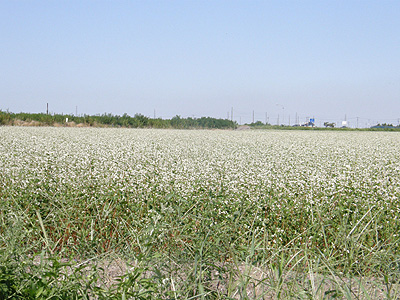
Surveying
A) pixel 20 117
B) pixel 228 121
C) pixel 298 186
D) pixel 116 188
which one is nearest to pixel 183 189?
pixel 116 188

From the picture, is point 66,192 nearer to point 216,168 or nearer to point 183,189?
point 183,189

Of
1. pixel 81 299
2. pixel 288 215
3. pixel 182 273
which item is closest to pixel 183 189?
pixel 288 215

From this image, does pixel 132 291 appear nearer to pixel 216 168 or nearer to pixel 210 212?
pixel 210 212

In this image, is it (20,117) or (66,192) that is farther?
(20,117)

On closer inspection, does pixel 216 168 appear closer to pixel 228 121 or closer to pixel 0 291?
pixel 0 291

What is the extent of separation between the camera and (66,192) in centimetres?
595

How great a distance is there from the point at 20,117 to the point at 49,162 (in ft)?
Result: 99.0

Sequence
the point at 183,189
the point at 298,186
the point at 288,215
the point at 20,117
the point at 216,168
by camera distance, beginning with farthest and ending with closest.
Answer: the point at 20,117, the point at 216,168, the point at 298,186, the point at 183,189, the point at 288,215

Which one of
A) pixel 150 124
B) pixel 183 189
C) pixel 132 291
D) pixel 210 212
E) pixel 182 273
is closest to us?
pixel 132 291

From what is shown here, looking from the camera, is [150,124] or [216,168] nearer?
[216,168]

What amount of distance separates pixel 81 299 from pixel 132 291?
38 centimetres

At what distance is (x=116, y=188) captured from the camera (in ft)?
19.8

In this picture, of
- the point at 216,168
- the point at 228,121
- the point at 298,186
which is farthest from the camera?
the point at 228,121

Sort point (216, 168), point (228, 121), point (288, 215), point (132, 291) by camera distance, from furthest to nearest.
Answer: point (228, 121)
point (216, 168)
point (288, 215)
point (132, 291)
